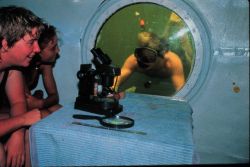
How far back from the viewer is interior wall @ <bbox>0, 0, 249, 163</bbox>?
9.84ft

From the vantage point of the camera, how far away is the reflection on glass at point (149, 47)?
3258 millimetres

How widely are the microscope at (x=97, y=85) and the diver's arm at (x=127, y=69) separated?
146 cm

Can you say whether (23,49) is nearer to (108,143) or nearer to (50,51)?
(50,51)

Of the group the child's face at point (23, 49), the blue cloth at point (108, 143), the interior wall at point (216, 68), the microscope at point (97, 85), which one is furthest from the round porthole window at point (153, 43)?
the blue cloth at point (108, 143)

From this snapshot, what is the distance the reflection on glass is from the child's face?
1287mm

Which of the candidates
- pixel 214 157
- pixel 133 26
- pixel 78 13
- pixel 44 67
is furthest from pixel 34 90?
pixel 214 157

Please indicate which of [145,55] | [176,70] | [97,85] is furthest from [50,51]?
[176,70]

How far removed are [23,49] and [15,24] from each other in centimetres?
22

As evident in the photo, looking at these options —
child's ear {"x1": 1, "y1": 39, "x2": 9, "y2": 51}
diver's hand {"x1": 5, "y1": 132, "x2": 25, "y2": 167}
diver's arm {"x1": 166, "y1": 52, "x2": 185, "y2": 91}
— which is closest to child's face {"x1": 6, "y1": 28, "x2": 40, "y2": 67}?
child's ear {"x1": 1, "y1": 39, "x2": 9, "y2": 51}

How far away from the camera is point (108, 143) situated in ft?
5.28

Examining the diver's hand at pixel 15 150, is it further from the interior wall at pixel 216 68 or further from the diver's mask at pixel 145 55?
the diver's mask at pixel 145 55

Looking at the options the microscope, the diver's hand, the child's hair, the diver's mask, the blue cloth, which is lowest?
the diver's hand

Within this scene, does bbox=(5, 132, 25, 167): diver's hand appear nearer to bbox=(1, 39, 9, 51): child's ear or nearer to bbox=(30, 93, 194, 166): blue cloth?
bbox=(30, 93, 194, 166): blue cloth

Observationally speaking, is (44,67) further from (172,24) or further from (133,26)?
(172,24)
